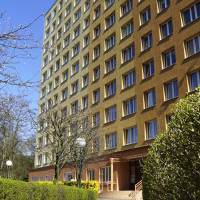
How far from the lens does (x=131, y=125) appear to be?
27.8 m

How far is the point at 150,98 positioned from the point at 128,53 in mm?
7093

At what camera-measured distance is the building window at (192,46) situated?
74.5ft

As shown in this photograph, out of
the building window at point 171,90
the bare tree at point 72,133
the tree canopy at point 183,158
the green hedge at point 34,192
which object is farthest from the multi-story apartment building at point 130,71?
the green hedge at point 34,192

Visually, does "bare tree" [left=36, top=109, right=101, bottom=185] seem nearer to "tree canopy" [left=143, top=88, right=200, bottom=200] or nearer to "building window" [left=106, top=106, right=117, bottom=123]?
"building window" [left=106, top=106, right=117, bottom=123]

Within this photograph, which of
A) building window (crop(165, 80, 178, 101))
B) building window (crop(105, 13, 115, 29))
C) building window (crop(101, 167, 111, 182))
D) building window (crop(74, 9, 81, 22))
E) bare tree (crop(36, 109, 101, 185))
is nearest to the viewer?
building window (crop(165, 80, 178, 101))

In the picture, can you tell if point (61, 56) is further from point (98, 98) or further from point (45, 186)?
point (45, 186)

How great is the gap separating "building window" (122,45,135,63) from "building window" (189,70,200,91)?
8.96 metres

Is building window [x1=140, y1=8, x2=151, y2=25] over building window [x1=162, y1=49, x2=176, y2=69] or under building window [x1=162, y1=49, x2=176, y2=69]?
over

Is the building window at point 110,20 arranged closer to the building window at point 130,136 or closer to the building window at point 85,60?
the building window at point 85,60

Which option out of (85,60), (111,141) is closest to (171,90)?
(111,141)

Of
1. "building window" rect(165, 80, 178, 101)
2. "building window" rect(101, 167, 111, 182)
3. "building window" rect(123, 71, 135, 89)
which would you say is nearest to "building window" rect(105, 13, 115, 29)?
"building window" rect(123, 71, 135, 89)

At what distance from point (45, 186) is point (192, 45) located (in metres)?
17.7

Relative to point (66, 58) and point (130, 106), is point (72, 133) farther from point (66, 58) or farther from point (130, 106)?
point (66, 58)

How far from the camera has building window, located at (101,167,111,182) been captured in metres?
29.0
